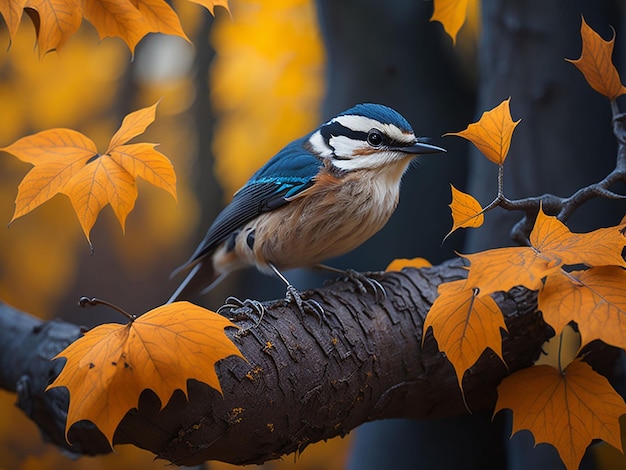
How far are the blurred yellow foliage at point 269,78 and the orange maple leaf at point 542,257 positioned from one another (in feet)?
6.23

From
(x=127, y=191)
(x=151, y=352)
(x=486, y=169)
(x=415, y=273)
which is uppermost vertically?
(x=127, y=191)

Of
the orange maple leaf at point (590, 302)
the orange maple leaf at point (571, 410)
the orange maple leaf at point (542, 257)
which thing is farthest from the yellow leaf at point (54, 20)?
the orange maple leaf at point (571, 410)

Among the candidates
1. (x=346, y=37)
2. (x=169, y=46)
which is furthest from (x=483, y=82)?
(x=169, y=46)

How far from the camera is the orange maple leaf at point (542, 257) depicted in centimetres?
81

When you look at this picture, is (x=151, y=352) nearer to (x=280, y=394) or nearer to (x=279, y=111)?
(x=280, y=394)

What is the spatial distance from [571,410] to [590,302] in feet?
0.75

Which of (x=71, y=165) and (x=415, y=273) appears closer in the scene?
(x=71, y=165)

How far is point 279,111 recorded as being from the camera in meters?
2.79

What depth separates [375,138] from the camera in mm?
1292

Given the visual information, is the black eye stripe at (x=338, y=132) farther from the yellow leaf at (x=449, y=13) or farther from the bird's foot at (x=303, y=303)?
the bird's foot at (x=303, y=303)

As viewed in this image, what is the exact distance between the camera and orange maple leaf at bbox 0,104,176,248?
0.96 meters

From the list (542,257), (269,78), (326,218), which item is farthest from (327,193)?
(269,78)

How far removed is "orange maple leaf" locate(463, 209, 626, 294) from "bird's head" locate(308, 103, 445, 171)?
38cm

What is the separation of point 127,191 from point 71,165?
0.10 m
